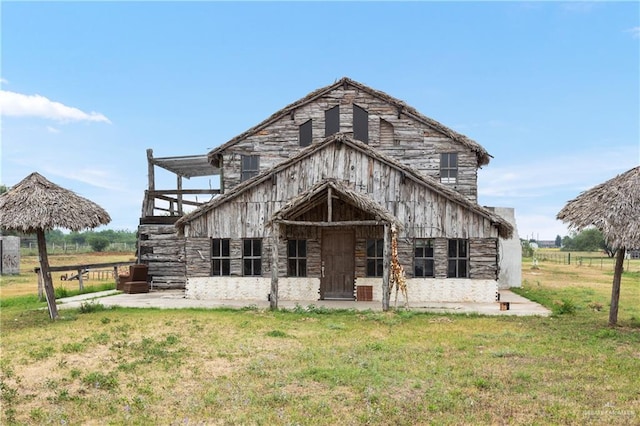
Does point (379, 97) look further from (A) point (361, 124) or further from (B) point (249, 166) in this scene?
(B) point (249, 166)

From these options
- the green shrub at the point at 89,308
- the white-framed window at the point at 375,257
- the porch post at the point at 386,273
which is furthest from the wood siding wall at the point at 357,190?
the green shrub at the point at 89,308

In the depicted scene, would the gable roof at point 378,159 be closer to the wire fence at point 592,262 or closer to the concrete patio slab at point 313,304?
the concrete patio slab at point 313,304

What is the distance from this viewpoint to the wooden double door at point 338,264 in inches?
728

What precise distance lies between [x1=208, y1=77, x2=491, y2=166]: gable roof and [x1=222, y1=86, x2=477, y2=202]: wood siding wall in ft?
0.64

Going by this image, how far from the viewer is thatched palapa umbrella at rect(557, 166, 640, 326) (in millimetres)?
12172

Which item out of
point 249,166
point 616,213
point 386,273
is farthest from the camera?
point 249,166

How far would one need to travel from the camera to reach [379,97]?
21094mm

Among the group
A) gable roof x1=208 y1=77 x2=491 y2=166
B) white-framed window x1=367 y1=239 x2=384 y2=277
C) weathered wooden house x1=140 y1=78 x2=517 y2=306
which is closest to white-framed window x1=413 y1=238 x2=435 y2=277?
weathered wooden house x1=140 y1=78 x2=517 y2=306

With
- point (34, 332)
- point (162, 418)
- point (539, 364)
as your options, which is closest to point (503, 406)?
point (539, 364)

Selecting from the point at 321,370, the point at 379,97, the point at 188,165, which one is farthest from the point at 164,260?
the point at 321,370

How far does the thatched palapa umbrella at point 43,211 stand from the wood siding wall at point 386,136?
8.34 metres

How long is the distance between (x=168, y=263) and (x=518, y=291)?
15.7m

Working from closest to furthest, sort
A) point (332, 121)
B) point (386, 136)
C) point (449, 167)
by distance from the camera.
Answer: point (449, 167)
point (386, 136)
point (332, 121)

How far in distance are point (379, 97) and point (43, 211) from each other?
43.5ft
